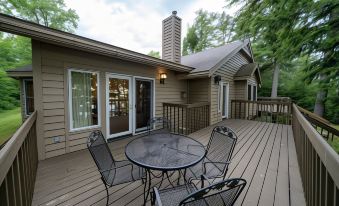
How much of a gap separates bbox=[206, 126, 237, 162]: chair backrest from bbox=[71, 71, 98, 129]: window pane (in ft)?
9.92

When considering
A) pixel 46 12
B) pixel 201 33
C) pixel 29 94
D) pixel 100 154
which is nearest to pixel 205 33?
pixel 201 33

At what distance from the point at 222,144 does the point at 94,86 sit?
10.9 feet

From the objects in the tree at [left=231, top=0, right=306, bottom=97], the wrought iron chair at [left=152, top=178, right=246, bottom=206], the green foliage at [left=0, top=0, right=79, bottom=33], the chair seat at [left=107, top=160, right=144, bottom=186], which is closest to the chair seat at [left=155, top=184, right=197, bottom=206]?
the wrought iron chair at [left=152, top=178, right=246, bottom=206]

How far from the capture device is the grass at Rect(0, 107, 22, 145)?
621 cm

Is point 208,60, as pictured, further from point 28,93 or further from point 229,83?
point 28,93

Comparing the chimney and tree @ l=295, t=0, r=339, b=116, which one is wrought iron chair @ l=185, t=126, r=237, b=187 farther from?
the chimney

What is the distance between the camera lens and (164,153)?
6.56ft

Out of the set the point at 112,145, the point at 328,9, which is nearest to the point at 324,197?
the point at 328,9

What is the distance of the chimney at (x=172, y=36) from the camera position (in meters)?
6.24

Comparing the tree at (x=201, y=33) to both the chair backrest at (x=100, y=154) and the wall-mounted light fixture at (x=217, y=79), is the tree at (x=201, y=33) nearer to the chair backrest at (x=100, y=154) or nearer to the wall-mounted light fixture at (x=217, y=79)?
the wall-mounted light fixture at (x=217, y=79)

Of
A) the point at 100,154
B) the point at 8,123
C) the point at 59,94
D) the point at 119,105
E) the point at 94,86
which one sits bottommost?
the point at 8,123

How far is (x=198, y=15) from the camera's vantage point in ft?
57.1

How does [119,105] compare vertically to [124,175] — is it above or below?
above

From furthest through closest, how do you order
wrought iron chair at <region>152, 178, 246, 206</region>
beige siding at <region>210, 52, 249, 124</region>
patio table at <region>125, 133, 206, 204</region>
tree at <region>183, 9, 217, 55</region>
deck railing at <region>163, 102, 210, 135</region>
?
tree at <region>183, 9, 217, 55</region> → beige siding at <region>210, 52, 249, 124</region> → deck railing at <region>163, 102, 210, 135</region> → patio table at <region>125, 133, 206, 204</region> → wrought iron chair at <region>152, 178, 246, 206</region>
